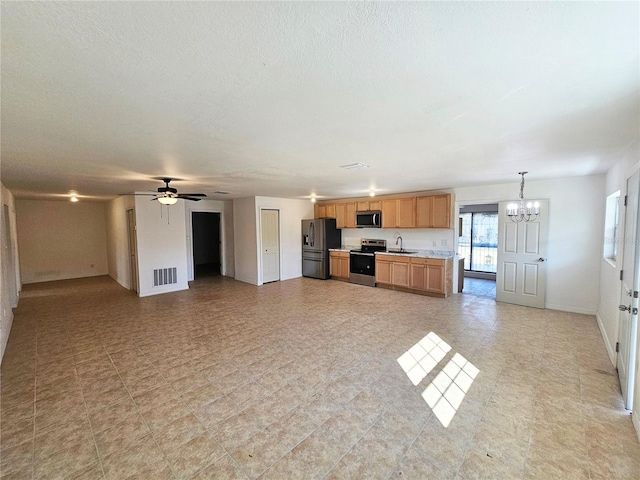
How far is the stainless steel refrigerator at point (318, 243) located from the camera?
818 cm

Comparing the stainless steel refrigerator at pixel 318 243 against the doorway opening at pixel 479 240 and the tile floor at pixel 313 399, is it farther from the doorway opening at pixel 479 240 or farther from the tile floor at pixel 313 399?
the doorway opening at pixel 479 240

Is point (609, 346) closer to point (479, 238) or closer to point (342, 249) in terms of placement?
point (479, 238)

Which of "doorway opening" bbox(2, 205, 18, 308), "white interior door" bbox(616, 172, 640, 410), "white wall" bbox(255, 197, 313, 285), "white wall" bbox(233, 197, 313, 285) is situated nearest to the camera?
"white interior door" bbox(616, 172, 640, 410)

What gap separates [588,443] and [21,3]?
3.91 metres

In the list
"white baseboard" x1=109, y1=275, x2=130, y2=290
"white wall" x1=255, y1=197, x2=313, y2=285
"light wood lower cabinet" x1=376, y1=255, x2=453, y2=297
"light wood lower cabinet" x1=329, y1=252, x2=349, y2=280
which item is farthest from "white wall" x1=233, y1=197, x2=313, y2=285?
"white baseboard" x1=109, y1=275, x2=130, y2=290

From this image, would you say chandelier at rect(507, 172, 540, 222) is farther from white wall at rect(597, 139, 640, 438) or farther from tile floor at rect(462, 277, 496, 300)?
tile floor at rect(462, 277, 496, 300)

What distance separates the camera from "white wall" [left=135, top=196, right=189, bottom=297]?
6422 mm

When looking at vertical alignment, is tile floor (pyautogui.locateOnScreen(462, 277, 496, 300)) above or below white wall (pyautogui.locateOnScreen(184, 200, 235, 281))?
below

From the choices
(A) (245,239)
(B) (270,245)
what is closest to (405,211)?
(B) (270,245)

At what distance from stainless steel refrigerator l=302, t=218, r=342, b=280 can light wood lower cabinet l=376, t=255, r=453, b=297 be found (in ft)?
5.39

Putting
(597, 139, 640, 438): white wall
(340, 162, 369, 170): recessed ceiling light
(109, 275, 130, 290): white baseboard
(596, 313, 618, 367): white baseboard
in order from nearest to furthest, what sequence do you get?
(597, 139, 640, 438): white wall, (596, 313, 618, 367): white baseboard, (340, 162, 369, 170): recessed ceiling light, (109, 275, 130, 290): white baseboard

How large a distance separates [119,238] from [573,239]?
1023 centimetres

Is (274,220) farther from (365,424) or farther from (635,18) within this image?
(635,18)

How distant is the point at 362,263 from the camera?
7.59 m
